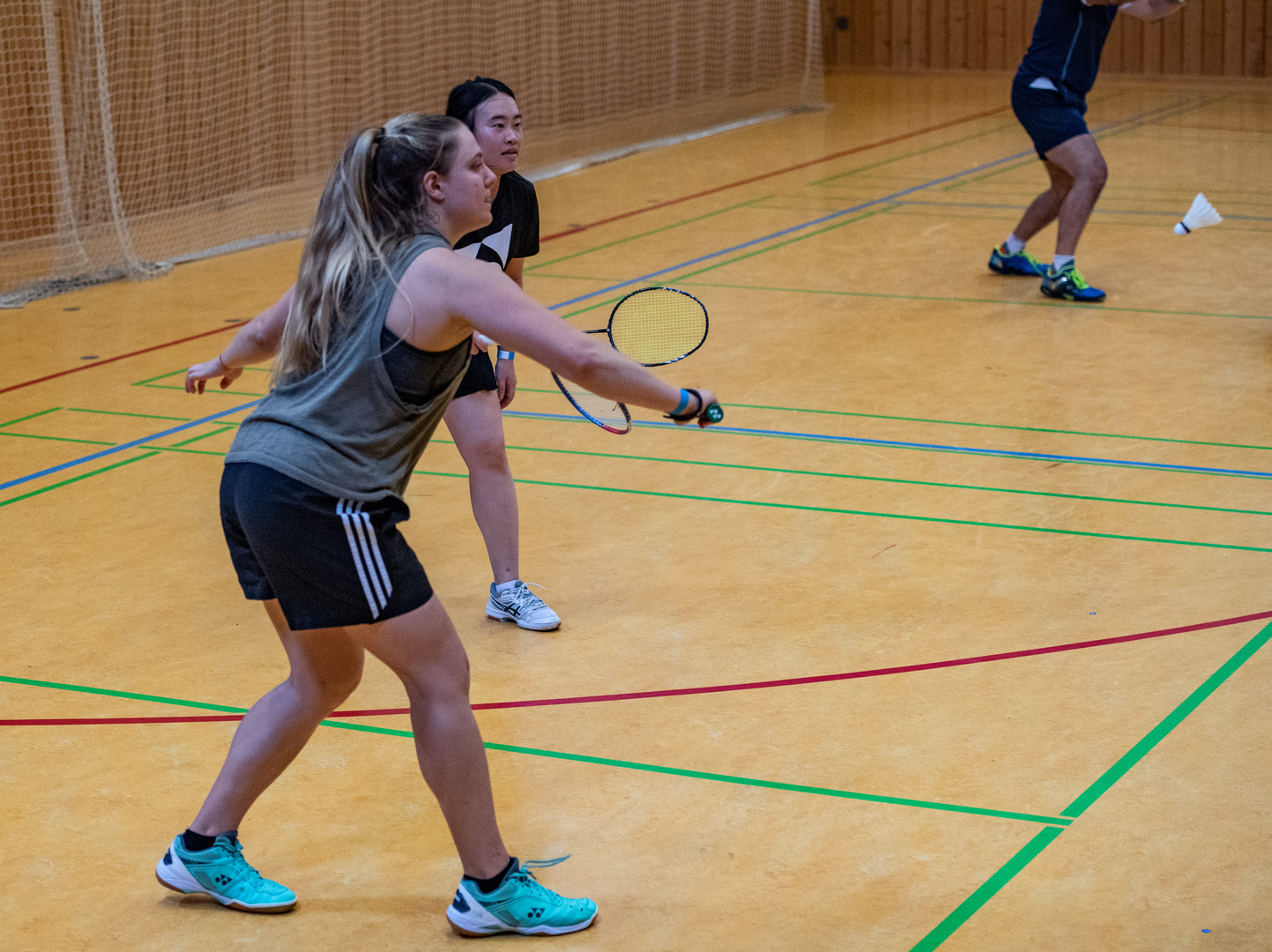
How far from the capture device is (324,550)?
104 inches

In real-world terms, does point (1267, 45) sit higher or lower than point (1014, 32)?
lower

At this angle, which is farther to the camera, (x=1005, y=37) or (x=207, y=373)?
Result: (x=1005, y=37)

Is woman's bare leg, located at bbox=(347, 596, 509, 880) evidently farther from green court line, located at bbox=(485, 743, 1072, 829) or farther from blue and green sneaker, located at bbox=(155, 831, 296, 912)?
green court line, located at bbox=(485, 743, 1072, 829)

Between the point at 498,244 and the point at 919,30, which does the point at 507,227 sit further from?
the point at 919,30

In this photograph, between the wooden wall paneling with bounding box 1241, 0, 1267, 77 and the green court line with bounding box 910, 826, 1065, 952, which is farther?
the wooden wall paneling with bounding box 1241, 0, 1267, 77

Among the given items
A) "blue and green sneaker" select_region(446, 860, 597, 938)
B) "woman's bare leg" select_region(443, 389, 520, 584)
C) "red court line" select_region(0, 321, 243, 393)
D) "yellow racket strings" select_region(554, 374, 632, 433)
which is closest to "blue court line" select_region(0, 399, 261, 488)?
"red court line" select_region(0, 321, 243, 393)

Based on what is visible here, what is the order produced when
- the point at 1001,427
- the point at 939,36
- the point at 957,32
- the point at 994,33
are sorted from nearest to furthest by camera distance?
the point at 1001,427 < the point at 994,33 < the point at 957,32 < the point at 939,36

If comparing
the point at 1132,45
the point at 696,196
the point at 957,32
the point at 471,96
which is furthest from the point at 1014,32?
the point at 471,96

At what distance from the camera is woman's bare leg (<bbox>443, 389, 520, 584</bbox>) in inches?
171

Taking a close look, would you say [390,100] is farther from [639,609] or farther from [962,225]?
[639,609]

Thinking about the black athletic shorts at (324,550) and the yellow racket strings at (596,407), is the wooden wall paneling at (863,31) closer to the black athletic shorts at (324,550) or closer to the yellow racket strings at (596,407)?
the yellow racket strings at (596,407)

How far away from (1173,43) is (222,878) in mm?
17497

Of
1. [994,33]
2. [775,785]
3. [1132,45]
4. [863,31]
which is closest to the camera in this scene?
[775,785]

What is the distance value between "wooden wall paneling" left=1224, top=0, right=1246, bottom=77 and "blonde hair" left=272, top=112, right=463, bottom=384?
16993mm
